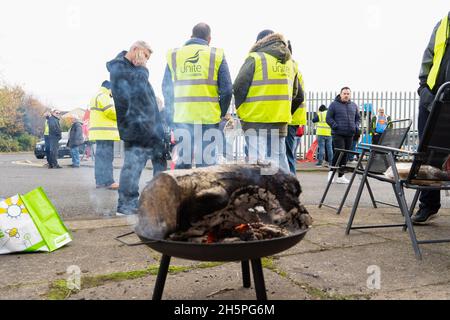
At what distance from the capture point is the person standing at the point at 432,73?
11.7 feet

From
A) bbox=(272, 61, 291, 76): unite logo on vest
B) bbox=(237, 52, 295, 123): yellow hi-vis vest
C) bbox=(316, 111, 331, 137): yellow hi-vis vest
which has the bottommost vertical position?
bbox=(316, 111, 331, 137): yellow hi-vis vest

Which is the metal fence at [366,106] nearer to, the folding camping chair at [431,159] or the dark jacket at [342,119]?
the dark jacket at [342,119]

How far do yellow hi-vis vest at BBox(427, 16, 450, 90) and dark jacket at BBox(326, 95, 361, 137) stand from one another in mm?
3726

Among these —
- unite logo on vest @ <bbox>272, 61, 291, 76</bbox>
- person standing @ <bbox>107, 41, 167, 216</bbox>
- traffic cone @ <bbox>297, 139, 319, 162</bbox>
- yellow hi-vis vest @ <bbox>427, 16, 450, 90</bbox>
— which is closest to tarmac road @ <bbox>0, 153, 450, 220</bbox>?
person standing @ <bbox>107, 41, 167, 216</bbox>

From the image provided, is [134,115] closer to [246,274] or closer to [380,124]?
[246,274]

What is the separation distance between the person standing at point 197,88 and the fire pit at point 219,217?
2266 mm

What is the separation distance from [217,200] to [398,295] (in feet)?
3.55

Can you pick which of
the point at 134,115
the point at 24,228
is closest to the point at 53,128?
the point at 134,115

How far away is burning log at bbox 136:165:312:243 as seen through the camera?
6.25 feet

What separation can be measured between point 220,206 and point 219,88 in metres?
2.68

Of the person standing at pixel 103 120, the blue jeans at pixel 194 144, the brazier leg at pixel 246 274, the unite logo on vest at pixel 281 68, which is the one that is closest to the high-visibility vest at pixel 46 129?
the person standing at pixel 103 120

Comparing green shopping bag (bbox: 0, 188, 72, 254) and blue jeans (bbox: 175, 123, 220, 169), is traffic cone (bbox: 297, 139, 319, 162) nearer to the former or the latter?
blue jeans (bbox: 175, 123, 220, 169)

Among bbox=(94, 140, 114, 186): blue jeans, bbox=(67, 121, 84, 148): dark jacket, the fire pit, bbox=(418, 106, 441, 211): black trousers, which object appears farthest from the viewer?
bbox=(67, 121, 84, 148): dark jacket
